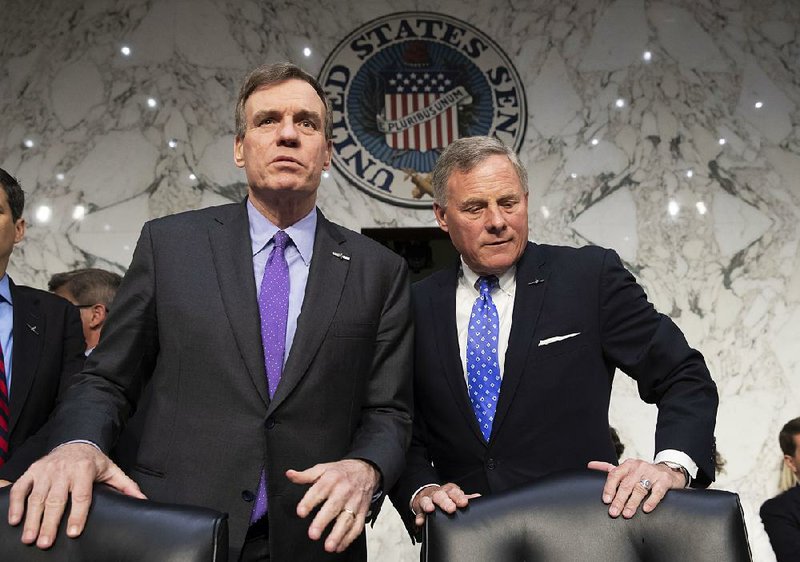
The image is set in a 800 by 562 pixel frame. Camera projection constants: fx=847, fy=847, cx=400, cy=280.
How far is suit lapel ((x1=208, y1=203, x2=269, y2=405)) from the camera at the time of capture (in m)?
1.53

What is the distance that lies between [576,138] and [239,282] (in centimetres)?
310

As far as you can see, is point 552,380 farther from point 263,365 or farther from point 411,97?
point 411,97

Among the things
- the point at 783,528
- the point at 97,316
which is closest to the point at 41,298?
the point at 97,316

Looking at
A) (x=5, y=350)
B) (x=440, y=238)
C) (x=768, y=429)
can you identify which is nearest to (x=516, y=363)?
(x=5, y=350)

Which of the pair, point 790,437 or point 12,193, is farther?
point 790,437

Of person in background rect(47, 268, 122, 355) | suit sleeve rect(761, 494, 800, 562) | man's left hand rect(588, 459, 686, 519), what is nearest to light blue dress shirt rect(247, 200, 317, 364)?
man's left hand rect(588, 459, 686, 519)

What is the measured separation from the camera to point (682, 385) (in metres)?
1.82

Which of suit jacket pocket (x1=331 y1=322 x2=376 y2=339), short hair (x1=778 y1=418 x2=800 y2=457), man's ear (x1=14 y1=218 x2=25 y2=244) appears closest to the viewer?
suit jacket pocket (x1=331 y1=322 x2=376 y2=339)

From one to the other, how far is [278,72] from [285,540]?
938 millimetres

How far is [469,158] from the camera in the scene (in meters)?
2.07

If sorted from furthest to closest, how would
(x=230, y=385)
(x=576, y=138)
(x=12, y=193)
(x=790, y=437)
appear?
1. (x=576, y=138)
2. (x=790, y=437)
3. (x=12, y=193)
4. (x=230, y=385)

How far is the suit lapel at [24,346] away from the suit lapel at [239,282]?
0.97m

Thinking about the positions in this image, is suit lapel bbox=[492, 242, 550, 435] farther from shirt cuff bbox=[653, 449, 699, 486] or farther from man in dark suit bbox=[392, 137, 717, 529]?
shirt cuff bbox=[653, 449, 699, 486]

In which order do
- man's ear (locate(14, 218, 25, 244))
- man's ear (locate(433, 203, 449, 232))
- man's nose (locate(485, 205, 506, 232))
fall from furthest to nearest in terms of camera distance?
man's ear (locate(14, 218, 25, 244)) → man's ear (locate(433, 203, 449, 232)) → man's nose (locate(485, 205, 506, 232))
